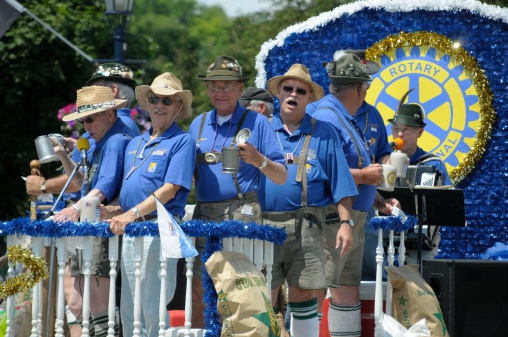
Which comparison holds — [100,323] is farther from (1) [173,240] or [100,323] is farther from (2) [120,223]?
(1) [173,240]

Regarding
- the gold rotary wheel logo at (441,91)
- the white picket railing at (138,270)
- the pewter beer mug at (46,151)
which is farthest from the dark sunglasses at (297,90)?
the gold rotary wheel logo at (441,91)

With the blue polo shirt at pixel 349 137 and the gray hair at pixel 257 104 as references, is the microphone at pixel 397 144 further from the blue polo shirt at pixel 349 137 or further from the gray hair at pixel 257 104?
the gray hair at pixel 257 104

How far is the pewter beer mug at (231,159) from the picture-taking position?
5684 mm

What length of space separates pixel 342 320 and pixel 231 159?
179 cm

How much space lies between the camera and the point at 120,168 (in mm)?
6621

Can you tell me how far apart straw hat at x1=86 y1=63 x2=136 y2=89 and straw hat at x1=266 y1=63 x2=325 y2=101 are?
1276 mm

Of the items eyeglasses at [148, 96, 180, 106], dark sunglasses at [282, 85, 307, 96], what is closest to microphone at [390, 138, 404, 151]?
dark sunglasses at [282, 85, 307, 96]

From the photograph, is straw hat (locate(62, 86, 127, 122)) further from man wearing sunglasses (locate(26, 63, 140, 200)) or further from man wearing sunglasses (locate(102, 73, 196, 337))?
man wearing sunglasses (locate(102, 73, 196, 337))

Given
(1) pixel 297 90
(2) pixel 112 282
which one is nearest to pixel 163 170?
(2) pixel 112 282

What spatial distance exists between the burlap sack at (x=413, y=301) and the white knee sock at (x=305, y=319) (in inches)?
29.5

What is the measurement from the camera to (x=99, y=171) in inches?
262

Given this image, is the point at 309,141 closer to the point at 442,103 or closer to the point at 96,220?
the point at 96,220

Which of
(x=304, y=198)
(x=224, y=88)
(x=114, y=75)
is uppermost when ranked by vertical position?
(x=114, y=75)

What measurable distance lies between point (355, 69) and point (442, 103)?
125 inches
